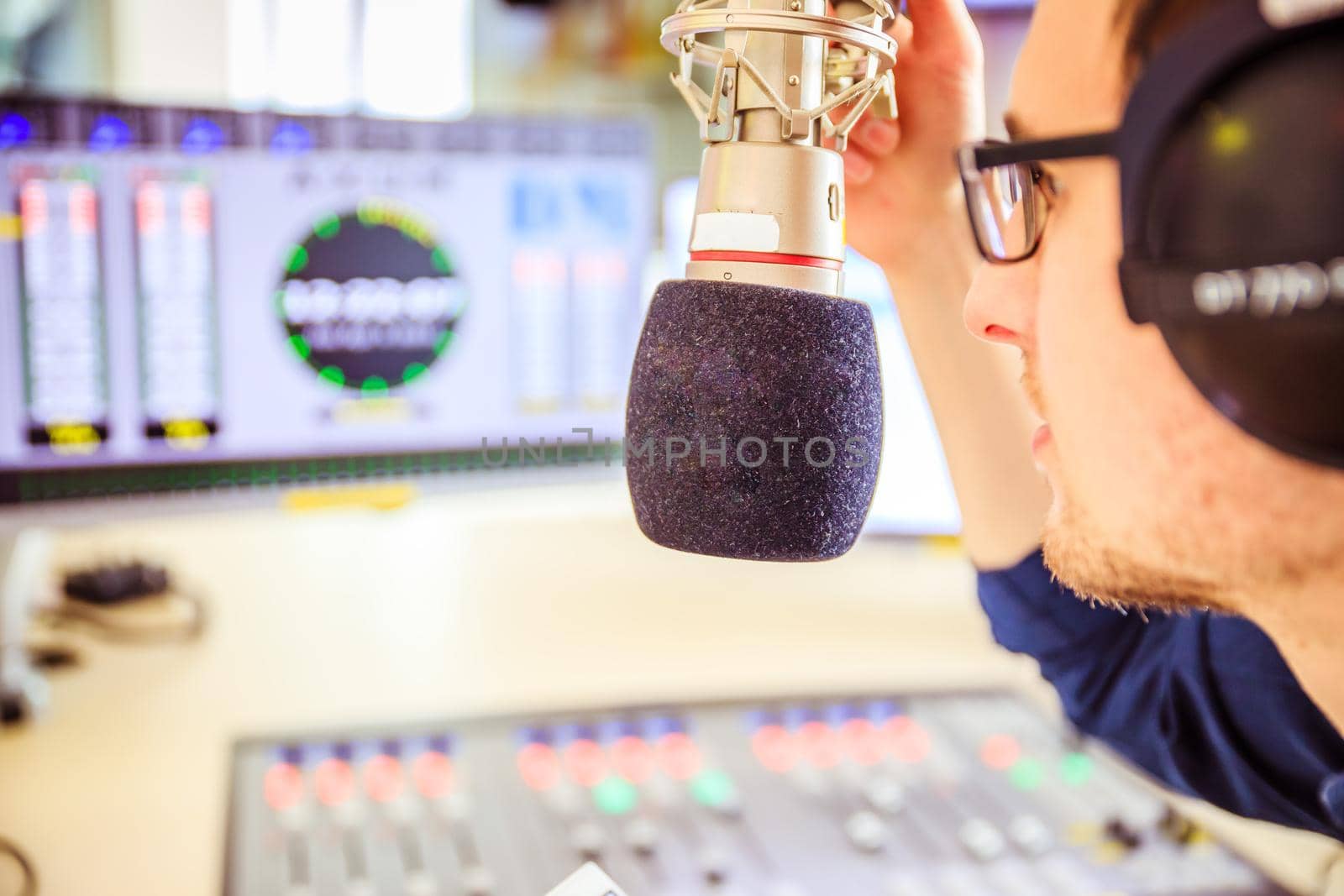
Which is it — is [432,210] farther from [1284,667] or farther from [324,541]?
[1284,667]

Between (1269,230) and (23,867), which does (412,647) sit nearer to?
(23,867)

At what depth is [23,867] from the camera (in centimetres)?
66

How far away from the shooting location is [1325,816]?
0.55 meters

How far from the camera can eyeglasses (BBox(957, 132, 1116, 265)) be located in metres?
0.39

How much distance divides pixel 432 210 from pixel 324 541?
470mm

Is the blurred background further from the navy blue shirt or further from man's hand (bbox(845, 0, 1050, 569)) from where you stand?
man's hand (bbox(845, 0, 1050, 569))

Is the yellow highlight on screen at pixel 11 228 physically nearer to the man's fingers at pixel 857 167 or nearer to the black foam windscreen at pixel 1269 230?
the man's fingers at pixel 857 167

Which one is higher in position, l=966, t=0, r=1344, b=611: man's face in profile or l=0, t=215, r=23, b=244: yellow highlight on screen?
l=0, t=215, r=23, b=244: yellow highlight on screen

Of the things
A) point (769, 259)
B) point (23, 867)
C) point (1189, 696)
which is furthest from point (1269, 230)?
point (23, 867)

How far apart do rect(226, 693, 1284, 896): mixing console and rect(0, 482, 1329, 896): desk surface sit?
0.05 meters

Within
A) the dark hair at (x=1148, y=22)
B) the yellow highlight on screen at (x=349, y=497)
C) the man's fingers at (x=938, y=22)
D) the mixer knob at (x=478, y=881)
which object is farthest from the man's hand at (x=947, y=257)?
the yellow highlight on screen at (x=349, y=497)

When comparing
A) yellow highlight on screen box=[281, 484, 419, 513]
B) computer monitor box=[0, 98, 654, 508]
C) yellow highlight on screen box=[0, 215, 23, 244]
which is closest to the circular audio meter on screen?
computer monitor box=[0, 98, 654, 508]

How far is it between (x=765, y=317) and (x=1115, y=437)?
122mm

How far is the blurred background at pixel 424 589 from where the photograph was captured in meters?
0.69
